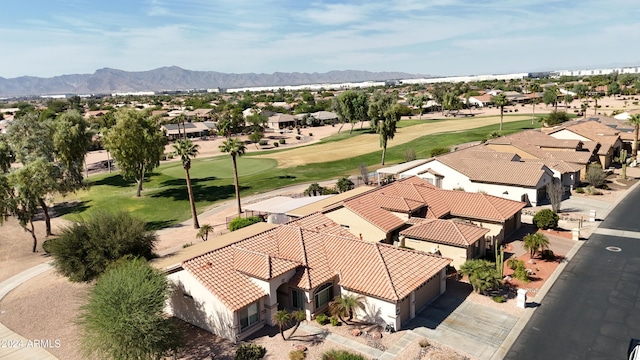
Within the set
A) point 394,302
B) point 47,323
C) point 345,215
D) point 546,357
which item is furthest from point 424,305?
point 47,323

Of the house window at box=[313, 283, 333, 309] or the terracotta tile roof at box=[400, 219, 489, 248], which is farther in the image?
the terracotta tile roof at box=[400, 219, 489, 248]

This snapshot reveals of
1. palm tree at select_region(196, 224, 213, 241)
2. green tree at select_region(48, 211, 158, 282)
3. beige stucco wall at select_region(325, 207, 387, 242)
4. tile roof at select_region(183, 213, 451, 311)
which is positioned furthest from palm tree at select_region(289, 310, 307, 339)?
palm tree at select_region(196, 224, 213, 241)

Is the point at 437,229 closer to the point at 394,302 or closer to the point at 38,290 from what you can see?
the point at 394,302

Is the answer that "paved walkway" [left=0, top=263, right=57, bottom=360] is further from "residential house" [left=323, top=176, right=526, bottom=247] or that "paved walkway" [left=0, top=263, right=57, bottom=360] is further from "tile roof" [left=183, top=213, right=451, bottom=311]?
"residential house" [left=323, top=176, right=526, bottom=247]

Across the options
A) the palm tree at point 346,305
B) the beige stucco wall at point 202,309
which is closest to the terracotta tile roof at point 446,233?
the palm tree at point 346,305

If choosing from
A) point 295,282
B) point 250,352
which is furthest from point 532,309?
point 250,352

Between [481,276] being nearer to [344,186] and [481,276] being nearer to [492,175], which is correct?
[492,175]
